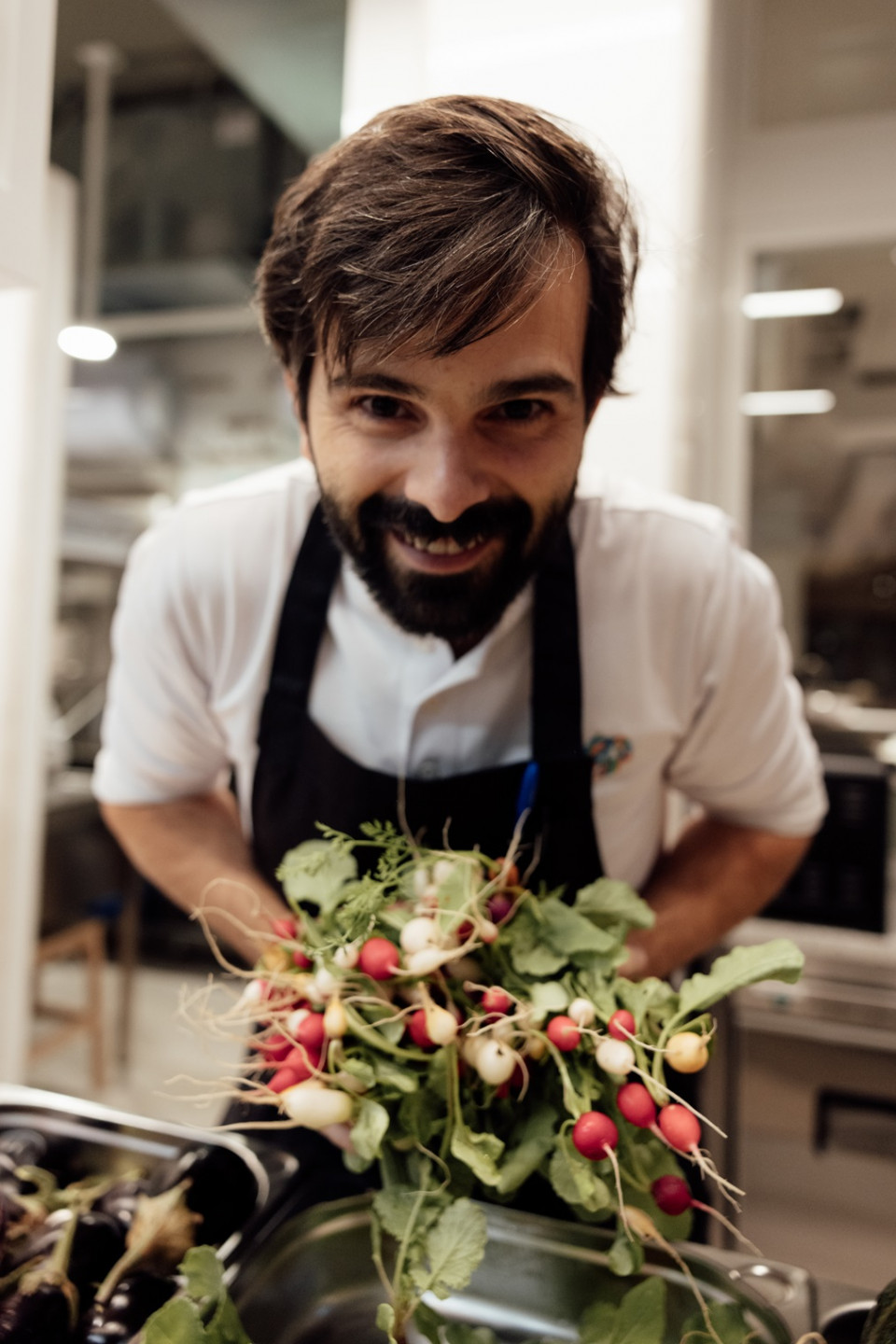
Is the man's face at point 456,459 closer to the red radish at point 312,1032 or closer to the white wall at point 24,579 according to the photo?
the red radish at point 312,1032

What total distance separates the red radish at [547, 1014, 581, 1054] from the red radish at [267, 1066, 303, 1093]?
18cm

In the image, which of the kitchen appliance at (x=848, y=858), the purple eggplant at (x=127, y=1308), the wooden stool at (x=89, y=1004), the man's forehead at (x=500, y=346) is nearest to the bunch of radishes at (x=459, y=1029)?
the purple eggplant at (x=127, y=1308)

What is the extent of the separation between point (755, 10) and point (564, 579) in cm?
137

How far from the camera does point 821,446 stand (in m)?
1.89

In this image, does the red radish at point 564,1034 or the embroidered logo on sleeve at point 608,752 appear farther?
the embroidered logo on sleeve at point 608,752

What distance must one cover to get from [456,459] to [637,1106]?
48 centimetres

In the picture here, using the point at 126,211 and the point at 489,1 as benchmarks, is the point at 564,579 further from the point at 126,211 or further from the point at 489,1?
the point at 126,211

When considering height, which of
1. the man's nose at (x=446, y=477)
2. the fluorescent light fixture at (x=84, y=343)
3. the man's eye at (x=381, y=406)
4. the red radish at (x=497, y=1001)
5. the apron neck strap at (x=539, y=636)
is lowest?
the red radish at (x=497, y=1001)

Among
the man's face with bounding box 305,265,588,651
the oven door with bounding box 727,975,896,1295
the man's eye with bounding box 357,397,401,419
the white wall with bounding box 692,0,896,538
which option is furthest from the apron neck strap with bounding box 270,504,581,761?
the oven door with bounding box 727,975,896,1295

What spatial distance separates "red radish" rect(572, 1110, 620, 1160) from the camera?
60cm

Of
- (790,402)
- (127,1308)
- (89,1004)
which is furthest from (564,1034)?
(89,1004)

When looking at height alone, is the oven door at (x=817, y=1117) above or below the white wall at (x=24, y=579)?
below

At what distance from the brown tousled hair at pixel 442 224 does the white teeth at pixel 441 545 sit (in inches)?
6.2

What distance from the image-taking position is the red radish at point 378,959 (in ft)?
2.20
